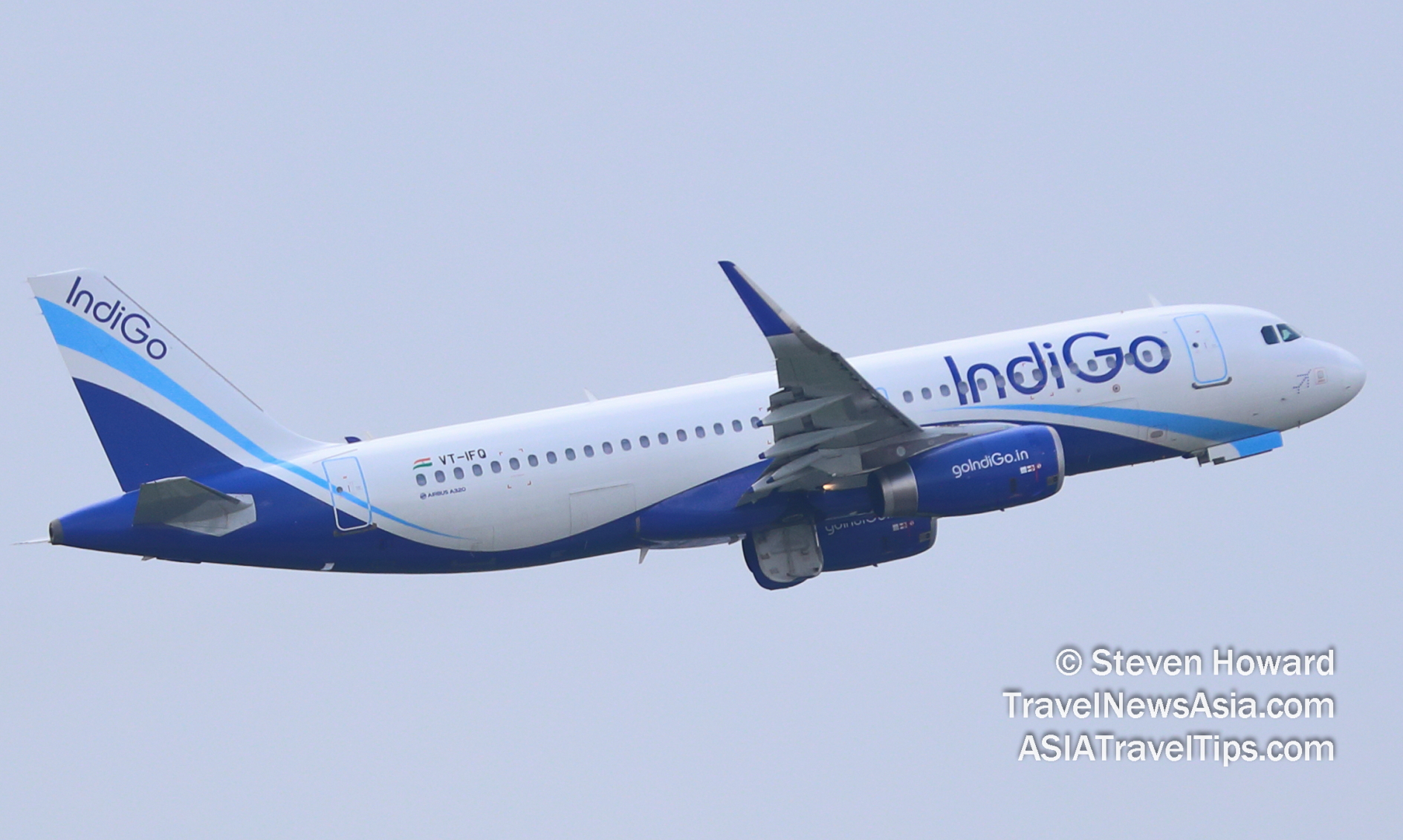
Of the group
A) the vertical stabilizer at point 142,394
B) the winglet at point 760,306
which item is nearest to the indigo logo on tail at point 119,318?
the vertical stabilizer at point 142,394

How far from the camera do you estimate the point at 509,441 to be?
1773 inches

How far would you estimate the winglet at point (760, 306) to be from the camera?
4128 centimetres

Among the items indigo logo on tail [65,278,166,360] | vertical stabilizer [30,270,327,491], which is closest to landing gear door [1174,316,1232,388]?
vertical stabilizer [30,270,327,491]

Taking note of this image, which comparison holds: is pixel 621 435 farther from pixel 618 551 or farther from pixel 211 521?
pixel 211 521

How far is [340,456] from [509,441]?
12.3 feet

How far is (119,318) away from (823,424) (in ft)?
51.6

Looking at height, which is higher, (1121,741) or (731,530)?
(731,530)

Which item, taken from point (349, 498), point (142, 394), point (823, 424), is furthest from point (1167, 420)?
point (142, 394)

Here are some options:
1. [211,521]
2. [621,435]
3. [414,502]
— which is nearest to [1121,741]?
[621,435]

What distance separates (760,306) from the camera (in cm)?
4188

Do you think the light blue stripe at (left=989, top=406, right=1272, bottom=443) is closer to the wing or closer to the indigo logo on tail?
the wing

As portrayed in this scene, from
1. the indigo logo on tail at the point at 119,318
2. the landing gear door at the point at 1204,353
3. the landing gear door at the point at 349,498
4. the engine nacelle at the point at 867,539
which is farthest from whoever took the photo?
the engine nacelle at the point at 867,539

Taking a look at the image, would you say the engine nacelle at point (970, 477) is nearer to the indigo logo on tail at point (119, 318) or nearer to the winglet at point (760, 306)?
the winglet at point (760, 306)

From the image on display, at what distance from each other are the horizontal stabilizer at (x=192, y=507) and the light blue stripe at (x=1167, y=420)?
1725 centimetres
